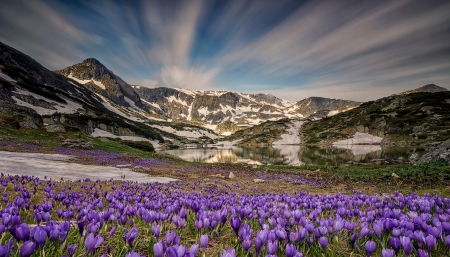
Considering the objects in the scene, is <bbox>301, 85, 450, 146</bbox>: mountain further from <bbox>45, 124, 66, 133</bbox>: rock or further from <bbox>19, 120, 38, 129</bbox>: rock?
<bbox>19, 120, 38, 129</bbox>: rock

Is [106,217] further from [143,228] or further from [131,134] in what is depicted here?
[131,134]

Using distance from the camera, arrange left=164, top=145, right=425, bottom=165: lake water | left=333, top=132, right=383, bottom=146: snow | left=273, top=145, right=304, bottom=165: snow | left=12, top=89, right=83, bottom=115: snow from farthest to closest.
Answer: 1. left=333, top=132, right=383, bottom=146: snow
2. left=12, top=89, right=83, bottom=115: snow
3. left=164, top=145, right=425, bottom=165: lake water
4. left=273, top=145, right=304, bottom=165: snow

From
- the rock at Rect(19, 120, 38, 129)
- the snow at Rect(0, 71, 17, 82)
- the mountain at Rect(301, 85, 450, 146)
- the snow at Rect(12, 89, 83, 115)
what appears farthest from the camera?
the mountain at Rect(301, 85, 450, 146)

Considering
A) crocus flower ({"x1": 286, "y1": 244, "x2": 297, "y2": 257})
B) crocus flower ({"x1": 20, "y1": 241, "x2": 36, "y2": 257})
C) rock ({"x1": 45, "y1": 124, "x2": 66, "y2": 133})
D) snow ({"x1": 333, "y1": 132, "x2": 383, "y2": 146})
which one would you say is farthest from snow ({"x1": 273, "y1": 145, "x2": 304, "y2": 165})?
snow ({"x1": 333, "y1": 132, "x2": 383, "y2": 146})

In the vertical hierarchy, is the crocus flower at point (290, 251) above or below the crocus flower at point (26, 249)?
below

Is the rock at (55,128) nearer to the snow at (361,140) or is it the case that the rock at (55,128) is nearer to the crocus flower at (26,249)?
the crocus flower at (26,249)

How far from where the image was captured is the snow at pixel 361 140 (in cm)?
16238

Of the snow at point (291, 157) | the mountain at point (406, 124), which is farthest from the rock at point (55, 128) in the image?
the mountain at point (406, 124)

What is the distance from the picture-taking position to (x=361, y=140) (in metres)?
169

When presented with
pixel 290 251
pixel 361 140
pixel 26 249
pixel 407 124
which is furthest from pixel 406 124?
pixel 26 249

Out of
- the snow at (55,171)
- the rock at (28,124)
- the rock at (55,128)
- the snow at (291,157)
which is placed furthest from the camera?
the snow at (291,157)

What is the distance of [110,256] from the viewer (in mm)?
2537

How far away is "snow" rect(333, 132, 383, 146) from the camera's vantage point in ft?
533

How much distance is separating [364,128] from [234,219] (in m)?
211
